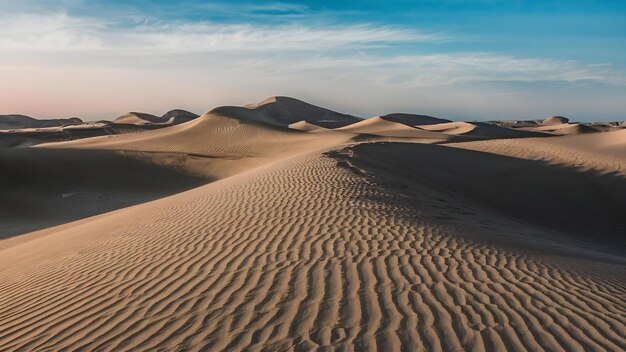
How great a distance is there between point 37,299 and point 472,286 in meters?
5.08

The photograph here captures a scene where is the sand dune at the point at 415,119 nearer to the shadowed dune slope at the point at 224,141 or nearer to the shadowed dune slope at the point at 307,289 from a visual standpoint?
the shadowed dune slope at the point at 224,141

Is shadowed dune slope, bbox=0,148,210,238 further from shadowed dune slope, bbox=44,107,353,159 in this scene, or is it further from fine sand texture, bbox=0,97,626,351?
fine sand texture, bbox=0,97,626,351

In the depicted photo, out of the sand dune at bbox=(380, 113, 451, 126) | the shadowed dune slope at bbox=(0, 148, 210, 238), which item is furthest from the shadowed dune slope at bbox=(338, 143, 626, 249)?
the sand dune at bbox=(380, 113, 451, 126)

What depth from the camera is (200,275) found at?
6027 mm

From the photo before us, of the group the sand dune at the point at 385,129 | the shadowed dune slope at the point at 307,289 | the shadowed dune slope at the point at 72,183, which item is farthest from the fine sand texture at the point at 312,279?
the sand dune at the point at 385,129

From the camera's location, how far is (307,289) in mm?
5418

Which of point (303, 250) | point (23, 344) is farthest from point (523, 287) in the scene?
point (23, 344)

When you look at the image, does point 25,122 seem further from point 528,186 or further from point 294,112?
point 528,186

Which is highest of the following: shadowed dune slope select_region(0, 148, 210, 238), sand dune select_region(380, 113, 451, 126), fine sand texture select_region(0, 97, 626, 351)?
fine sand texture select_region(0, 97, 626, 351)

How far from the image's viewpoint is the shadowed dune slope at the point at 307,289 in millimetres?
4438

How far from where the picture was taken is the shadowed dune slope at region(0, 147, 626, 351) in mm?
4438

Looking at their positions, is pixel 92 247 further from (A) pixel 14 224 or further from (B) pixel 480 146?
(B) pixel 480 146

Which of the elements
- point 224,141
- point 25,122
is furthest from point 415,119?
point 25,122

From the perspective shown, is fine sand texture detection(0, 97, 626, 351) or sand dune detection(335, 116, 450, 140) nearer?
fine sand texture detection(0, 97, 626, 351)
